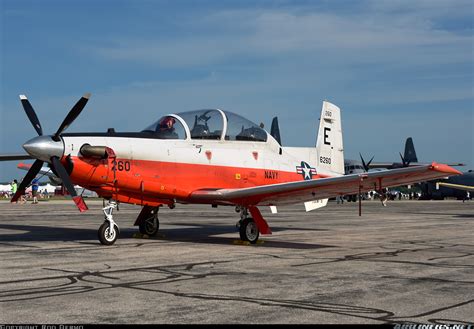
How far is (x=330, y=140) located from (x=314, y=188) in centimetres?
573

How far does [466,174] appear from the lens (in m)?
73.0

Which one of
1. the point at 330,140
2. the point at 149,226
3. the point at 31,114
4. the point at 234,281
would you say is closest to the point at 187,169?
the point at 149,226

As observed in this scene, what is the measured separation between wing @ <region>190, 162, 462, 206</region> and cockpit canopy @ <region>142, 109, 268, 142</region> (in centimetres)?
145

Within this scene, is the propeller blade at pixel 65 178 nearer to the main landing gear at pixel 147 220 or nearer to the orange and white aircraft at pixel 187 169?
the orange and white aircraft at pixel 187 169

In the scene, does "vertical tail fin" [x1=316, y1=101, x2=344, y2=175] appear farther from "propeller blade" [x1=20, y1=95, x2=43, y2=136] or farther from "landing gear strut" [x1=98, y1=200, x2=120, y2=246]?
"propeller blade" [x1=20, y1=95, x2=43, y2=136]

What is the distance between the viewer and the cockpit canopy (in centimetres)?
1416

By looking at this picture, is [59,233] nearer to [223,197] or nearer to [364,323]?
[223,197]

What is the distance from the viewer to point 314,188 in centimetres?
1373

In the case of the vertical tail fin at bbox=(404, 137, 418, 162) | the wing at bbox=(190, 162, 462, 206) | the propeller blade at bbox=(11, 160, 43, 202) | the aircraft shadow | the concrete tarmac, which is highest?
the vertical tail fin at bbox=(404, 137, 418, 162)

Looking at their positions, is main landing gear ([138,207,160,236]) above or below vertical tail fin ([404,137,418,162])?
below

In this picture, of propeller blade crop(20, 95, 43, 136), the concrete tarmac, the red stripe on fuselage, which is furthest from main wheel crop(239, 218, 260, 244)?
propeller blade crop(20, 95, 43, 136)

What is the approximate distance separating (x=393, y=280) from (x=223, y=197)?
6.05 m

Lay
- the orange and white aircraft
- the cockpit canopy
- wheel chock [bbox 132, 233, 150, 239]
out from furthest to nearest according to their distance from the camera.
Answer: wheel chock [bbox 132, 233, 150, 239]
the cockpit canopy
the orange and white aircraft

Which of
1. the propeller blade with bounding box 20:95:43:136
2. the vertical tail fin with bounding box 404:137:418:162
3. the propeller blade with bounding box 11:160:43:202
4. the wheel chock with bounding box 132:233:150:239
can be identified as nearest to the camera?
the propeller blade with bounding box 11:160:43:202
